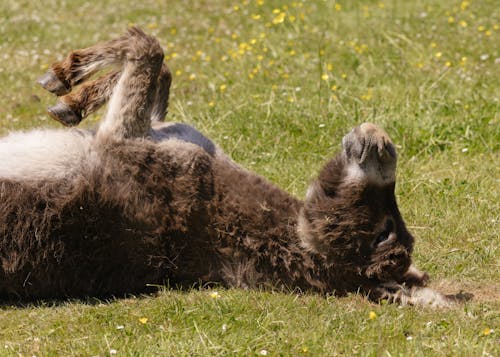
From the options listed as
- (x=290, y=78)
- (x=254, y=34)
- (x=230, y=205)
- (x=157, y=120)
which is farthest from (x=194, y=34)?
(x=230, y=205)

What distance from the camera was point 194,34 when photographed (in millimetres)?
10617

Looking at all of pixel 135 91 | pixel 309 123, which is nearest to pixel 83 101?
pixel 135 91

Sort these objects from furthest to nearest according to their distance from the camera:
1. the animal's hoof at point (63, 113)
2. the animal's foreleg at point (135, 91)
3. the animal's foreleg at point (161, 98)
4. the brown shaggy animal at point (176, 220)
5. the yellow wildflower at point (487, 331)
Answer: the animal's foreleg at point (161, 98)
the animal's hoof at point (63, 113)
the animal's foreleg at point (135, 91)
the brown shaggy animal at point (176, 220)
the yellow wildflower at point (487, 331)

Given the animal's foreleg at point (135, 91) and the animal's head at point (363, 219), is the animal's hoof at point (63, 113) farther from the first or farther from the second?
the animal's head at point (363, 219)

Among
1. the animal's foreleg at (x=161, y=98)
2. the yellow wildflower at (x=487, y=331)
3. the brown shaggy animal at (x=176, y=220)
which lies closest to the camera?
the yellow wildflower at (x=487, y=331)

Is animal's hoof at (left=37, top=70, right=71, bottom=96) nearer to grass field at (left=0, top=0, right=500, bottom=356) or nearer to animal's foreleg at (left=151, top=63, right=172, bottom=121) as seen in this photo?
animal's foreleg at (left=151, top=63, right=172, bottom=121)

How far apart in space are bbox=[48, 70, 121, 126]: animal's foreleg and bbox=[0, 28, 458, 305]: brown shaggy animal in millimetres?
308

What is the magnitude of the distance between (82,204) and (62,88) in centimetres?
106

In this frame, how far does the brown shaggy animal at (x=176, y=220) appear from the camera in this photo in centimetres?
461

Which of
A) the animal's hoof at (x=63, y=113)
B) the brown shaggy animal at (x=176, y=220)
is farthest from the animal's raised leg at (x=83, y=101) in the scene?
the brown shaggy animal at (x=176, y=220)

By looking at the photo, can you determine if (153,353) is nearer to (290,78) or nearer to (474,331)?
(474,331)

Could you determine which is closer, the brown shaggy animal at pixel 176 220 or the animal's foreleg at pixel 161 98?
the brown shaggy animal at pixel 176 220

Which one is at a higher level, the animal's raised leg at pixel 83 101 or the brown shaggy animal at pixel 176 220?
the animal's raised leg at pixel 83 101

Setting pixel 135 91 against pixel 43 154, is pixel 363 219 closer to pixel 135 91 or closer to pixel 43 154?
pixel 135 91
